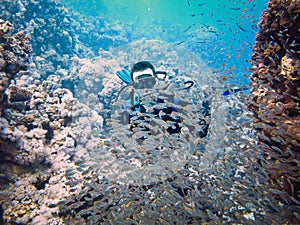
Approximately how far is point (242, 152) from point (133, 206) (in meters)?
2.12

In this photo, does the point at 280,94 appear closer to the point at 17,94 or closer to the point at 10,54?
the point at 10,54

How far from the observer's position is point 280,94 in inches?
148

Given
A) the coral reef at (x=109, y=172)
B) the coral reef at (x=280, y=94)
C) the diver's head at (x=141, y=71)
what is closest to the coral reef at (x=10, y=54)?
the coral reef at (x=109, y=172)

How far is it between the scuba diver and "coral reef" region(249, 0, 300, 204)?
116 cm

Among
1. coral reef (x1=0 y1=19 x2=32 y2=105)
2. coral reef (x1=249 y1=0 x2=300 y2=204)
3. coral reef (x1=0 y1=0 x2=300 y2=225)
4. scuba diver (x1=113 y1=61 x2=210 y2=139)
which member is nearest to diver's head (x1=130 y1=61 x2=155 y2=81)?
scuba diver (x1=113 y1=61 x2=210 y2=139)

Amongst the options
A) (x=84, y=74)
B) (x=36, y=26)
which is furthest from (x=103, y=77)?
(x=36, y=26)

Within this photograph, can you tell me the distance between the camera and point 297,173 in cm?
303

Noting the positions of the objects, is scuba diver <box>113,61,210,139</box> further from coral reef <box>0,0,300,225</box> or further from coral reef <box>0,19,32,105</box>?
coral reef <box>0,19,32,105</box>

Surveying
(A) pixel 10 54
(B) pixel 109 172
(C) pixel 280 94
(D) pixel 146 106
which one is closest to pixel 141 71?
(D) pixel 146 106

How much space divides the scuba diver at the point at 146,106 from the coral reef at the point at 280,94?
116 centimetres

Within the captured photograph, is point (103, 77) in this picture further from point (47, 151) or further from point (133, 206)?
point (133, 206)

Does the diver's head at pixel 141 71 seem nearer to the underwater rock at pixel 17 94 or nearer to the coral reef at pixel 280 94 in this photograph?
the coral reef at pixel 280 94

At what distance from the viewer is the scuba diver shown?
3.90 meters

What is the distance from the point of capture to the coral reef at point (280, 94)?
3.19 meters
